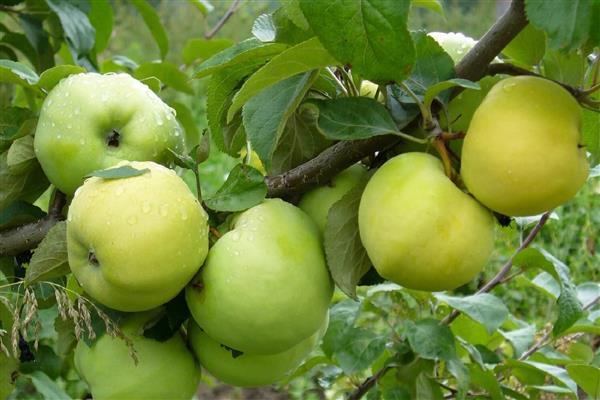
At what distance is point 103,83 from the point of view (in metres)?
0.83

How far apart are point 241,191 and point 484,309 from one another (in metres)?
0.46

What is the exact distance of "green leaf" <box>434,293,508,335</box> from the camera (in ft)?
3.47

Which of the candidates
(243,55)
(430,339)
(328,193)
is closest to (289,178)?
(328,193)

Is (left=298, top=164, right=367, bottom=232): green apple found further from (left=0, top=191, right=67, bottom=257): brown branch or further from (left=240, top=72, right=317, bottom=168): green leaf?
(left=0, top=191, right=67, bottom=257): brown branch

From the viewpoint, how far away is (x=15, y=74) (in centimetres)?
91

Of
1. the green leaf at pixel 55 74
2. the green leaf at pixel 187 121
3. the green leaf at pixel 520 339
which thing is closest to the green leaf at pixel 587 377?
the green leaf at pixel 520 339

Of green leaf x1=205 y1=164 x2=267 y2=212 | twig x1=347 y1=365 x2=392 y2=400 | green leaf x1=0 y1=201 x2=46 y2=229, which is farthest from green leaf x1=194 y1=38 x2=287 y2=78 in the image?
twig x1=347 y1=365 x2=392 y2=400

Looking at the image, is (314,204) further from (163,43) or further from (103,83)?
(163,43)

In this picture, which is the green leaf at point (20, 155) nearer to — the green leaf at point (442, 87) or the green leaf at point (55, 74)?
the green leaf at point (55, 74)

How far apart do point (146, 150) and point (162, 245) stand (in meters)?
0.16

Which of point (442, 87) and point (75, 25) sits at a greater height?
point (442, 87)

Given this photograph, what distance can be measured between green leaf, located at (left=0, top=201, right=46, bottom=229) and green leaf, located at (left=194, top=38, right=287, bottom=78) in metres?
0.33

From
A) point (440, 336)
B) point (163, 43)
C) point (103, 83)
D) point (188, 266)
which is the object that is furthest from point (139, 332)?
point (163, 43)

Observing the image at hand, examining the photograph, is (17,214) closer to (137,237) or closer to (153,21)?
(137,237)
